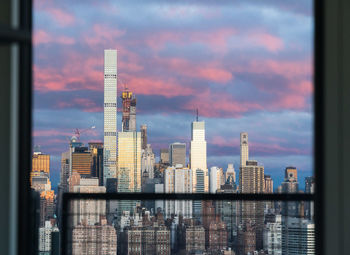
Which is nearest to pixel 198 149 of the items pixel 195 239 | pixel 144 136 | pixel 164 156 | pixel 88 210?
pixel 164 156

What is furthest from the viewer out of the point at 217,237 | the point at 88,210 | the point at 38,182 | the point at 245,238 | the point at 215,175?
the point at 215,175

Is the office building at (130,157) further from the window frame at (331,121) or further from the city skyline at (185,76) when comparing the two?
the window frame at (331,121)

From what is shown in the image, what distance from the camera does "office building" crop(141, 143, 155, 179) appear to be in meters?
14.7

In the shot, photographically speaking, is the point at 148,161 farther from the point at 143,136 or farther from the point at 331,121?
the point at 331,121

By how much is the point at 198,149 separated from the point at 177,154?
0.76m

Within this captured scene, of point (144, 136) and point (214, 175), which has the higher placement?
point (144, 136)

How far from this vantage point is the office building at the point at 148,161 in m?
14.7

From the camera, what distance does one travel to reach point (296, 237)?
9.70 ft

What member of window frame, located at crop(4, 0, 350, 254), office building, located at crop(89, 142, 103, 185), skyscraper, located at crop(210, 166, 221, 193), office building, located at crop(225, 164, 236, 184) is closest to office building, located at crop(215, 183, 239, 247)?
window frame, located at crop(4, 0, 350, 254)

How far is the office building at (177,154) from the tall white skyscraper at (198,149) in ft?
1.11

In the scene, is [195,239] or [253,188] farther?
[253,188]

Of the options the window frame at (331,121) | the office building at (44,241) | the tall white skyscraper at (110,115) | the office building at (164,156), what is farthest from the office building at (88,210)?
the tall white skyscraper at (110,115)

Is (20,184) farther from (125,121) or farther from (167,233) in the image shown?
(125,121)

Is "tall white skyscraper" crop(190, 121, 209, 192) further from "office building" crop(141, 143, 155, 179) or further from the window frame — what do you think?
the window frame
